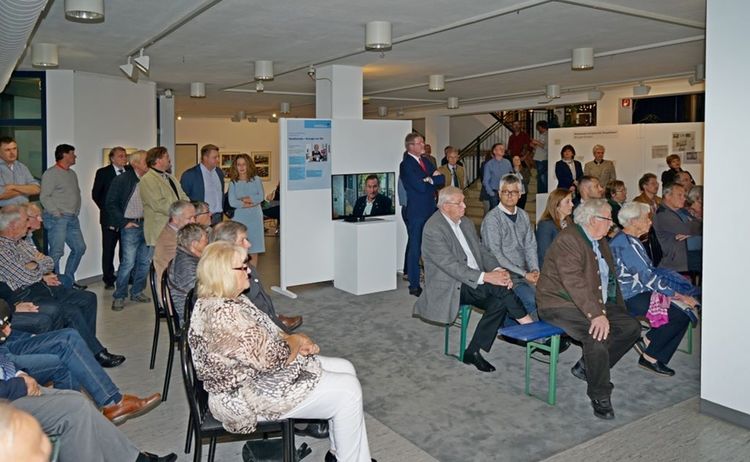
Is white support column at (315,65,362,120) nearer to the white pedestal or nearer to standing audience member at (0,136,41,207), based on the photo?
the white pedestal

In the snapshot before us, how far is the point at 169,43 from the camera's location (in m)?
7.09

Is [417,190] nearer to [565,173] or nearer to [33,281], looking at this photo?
[33,281]

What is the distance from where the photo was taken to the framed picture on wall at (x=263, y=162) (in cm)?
2103

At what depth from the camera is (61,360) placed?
3.56m

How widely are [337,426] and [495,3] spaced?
12.6 feet

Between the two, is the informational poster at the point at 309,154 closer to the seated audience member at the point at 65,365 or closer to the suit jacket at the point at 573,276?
the suit jacket at the point at 573,276

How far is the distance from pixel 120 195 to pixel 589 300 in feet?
16.9

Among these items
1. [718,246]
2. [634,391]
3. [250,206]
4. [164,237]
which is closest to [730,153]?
[718,246]

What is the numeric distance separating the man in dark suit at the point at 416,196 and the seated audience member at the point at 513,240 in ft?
7.55

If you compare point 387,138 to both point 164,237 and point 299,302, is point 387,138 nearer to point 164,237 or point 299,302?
point 299,302

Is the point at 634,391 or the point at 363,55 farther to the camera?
the point at 363,55

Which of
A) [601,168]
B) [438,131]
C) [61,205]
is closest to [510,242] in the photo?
[61,205]

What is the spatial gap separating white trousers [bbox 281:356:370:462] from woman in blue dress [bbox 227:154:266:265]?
4669 millimetres

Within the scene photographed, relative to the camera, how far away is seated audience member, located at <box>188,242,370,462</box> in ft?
9.07
